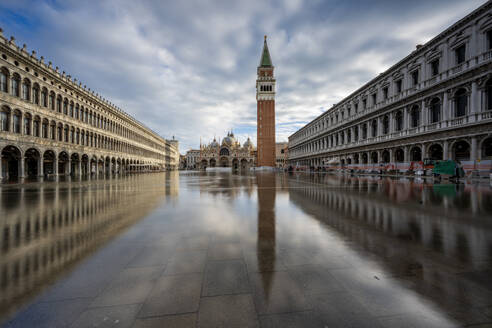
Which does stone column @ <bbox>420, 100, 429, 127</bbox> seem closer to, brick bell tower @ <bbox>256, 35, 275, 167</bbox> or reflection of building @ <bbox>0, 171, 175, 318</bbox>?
reflection of building @ <bbox>0, 171, 175, 318</bbox>

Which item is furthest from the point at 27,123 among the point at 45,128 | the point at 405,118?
the point at 405,118

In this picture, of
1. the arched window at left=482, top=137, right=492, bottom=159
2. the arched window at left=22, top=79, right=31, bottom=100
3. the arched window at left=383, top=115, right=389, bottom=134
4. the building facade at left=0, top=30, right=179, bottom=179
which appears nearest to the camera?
the arched window at left=482, top=137, right=492, bottom=159

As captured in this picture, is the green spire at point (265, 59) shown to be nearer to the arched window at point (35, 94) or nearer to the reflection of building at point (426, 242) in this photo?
the arched window at point (35, 94)

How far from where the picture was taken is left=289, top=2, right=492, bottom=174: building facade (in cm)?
1891

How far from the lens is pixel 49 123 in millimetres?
27891

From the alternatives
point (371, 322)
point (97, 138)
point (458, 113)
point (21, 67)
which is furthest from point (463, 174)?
point (97, 138)

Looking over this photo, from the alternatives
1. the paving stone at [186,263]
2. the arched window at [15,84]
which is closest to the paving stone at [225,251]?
the paving stone at [186,263]

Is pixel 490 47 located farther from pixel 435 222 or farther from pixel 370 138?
pixel 435 222

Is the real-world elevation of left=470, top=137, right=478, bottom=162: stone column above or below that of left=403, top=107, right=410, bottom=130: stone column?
below

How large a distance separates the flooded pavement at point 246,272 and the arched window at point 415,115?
1056 inches

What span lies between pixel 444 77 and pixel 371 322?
30.5 meters

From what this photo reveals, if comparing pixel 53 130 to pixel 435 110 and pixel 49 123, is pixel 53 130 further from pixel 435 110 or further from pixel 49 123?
pixel 435 110

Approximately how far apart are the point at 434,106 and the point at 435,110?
1.60 feet

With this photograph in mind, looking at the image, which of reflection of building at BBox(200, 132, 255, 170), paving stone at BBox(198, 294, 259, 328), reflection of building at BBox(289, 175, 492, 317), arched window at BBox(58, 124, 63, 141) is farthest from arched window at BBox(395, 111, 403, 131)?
reflection of building at BBox(200, 132, 255, 170)
